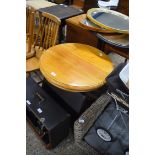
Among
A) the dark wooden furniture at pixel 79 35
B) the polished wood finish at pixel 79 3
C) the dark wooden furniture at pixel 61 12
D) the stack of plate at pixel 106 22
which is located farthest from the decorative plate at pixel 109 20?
the polished wood finish at pixel 79 3

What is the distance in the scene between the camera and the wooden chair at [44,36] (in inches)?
68.2

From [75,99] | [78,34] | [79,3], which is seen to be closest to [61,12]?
[78,34]

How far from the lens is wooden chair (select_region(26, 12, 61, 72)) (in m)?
1.73

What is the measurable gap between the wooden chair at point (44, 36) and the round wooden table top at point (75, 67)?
25 centimetres

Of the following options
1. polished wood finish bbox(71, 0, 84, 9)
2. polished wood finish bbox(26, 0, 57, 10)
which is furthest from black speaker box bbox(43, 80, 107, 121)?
polished wood finish bbox(71, 0, 84, 9)

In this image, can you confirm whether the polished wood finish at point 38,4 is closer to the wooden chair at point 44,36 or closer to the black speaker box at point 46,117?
the wooden chair at point 44,36

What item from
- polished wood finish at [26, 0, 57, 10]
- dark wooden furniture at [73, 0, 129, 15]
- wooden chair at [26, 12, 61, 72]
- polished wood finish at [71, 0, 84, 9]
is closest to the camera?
wooden chair at [26, 12, 61, 72]

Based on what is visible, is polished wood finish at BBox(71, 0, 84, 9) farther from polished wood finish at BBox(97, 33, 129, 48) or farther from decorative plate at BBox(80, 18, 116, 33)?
polished wood finish at BBox(97, 33, 129, 48)

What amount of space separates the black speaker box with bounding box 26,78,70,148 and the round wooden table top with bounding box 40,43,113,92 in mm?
325

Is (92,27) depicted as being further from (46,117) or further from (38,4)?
(38,4)

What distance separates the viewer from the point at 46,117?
1.46 m

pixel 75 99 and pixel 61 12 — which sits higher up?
pixel 61 12

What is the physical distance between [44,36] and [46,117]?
832 mm
